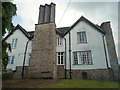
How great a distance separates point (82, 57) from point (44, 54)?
615 centimetres

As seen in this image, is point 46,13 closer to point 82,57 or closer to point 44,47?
point 44,47

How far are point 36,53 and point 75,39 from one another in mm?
7025

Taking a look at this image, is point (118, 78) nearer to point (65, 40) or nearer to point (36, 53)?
point (65, 40)

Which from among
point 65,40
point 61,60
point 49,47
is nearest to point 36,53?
point 49,47

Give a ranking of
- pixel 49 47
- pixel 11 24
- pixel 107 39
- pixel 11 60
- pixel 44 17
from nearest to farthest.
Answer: pixel 11 24 < pixel 49 47 < pixel 107 39 < pixel 44 17 < pixel 11 60

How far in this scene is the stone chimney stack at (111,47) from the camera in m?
16.0

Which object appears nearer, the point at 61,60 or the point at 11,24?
the point at 11,24

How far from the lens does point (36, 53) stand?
16578mm

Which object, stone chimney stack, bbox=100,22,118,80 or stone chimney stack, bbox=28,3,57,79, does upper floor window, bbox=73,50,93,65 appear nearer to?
stone chimney stack, bbox=100,22,118,80

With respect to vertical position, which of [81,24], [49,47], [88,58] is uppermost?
[81,24]

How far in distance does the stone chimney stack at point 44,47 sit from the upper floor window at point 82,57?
3707 mm

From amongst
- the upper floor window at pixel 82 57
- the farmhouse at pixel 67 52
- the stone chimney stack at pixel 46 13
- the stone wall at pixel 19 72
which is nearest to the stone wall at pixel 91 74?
the farmhouse at pixel 67 52

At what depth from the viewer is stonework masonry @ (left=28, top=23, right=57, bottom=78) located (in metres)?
15.3

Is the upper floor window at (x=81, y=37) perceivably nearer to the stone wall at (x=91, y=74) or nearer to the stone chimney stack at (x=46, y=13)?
the stone wall at (x=91, y=74)
